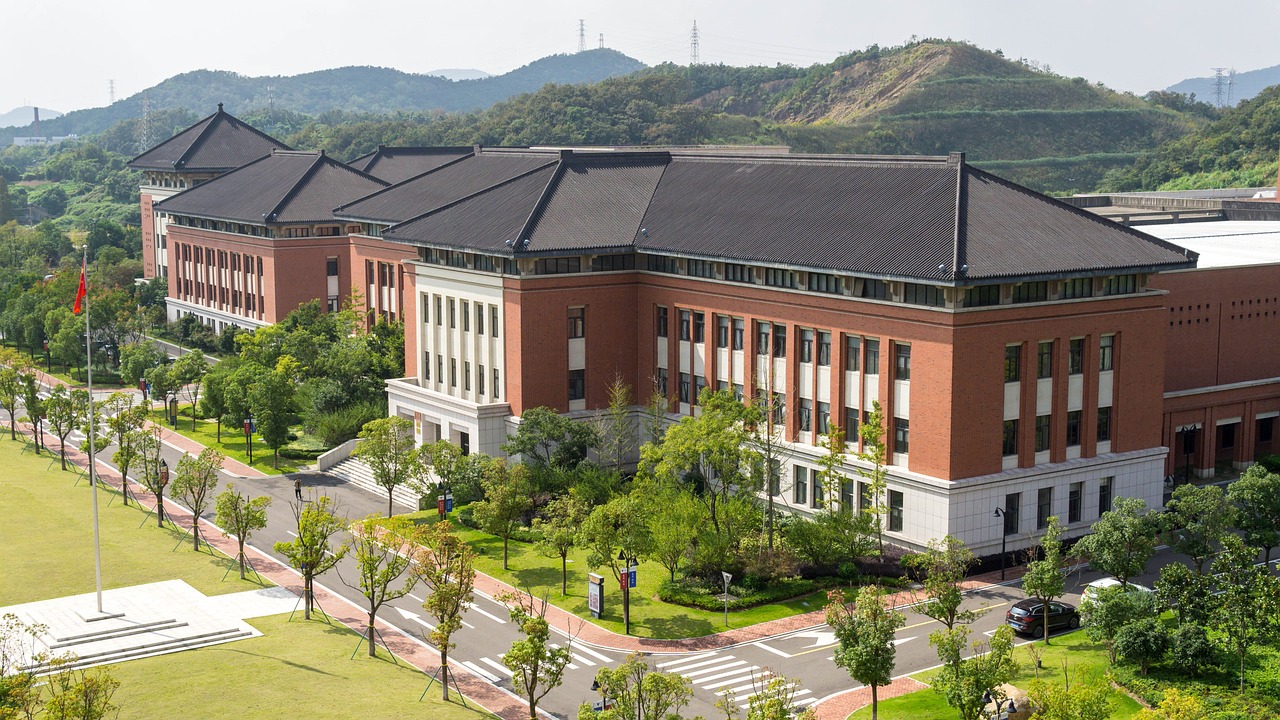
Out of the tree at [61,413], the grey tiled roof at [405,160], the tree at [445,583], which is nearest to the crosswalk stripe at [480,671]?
the tree at [445,583]

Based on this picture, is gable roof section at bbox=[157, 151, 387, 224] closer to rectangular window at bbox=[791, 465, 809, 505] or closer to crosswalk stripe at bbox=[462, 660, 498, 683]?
rectangular window at bbox=[791, 465, 809, 505]

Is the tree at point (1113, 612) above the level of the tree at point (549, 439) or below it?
below

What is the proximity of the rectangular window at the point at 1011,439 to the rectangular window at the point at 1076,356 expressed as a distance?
3169 millimetres

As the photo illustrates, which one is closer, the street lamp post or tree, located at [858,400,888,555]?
the street lamp post

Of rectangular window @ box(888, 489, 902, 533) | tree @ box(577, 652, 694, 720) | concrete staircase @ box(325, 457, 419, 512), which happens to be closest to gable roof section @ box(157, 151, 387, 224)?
concrete staircase @ box(325, 457, 419, 512)

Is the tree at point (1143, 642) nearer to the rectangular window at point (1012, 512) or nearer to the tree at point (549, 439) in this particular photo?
the rectangular window at point (1012, 512)

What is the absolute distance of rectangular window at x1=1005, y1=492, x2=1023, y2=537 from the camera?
157 ft

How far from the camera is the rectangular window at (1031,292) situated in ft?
155

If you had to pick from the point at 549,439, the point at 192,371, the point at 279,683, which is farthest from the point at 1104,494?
the point at 192,371

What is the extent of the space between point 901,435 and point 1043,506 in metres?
5.85

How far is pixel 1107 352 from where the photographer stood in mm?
50500

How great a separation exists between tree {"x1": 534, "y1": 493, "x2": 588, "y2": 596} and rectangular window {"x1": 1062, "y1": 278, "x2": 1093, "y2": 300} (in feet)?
62.0

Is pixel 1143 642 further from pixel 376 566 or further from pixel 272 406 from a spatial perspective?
pixel 272 406

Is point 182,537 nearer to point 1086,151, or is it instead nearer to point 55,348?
point 55,348
